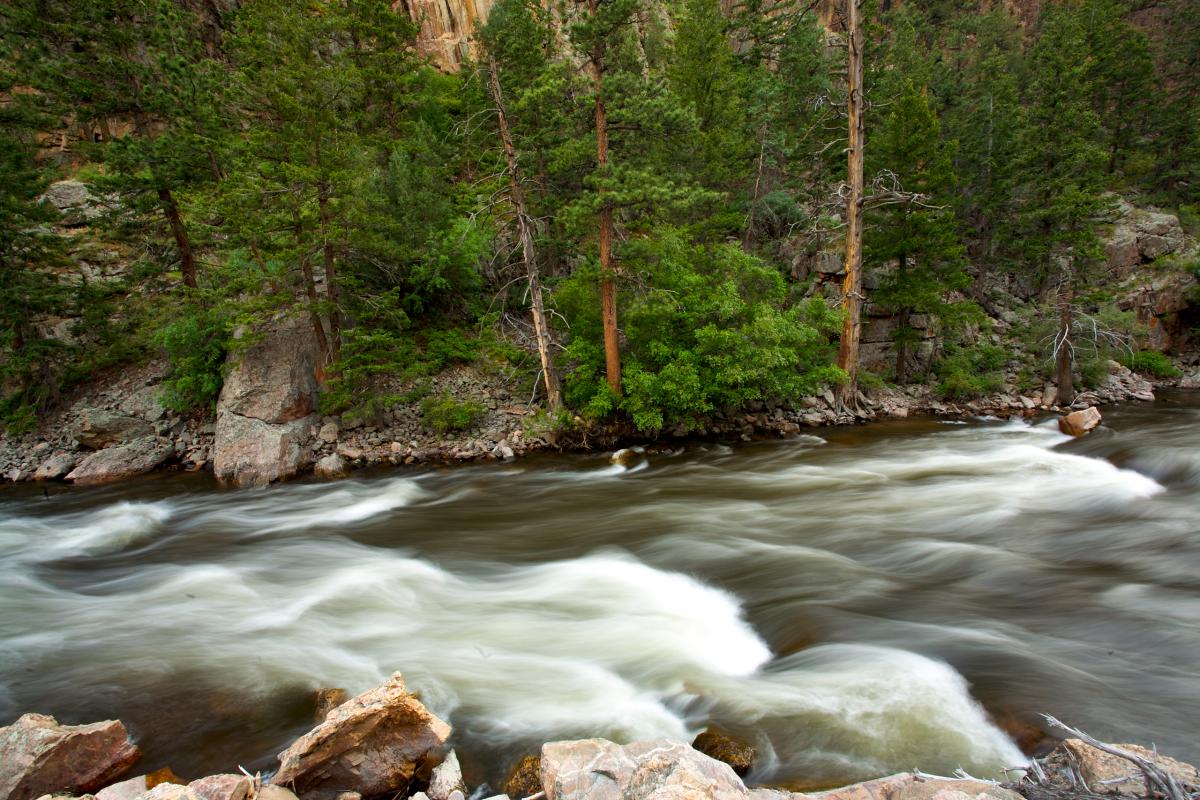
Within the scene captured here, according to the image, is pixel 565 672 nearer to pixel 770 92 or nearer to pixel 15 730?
pixel 15 730

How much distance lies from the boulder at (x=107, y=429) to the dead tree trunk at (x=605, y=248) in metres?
10.9

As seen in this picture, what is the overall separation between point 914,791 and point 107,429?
664 inches

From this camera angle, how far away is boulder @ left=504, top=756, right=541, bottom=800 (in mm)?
3789

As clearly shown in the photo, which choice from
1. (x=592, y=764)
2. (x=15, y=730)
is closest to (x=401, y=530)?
(x=15, y=730)

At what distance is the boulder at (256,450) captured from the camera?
40.0 feet

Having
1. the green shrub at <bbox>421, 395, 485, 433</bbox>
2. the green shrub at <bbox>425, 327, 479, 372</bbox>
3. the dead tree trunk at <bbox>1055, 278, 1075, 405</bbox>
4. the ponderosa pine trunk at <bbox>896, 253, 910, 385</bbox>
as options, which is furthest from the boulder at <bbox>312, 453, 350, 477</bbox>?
the dead tree trunk at <bbox>1055, 278, 1075, 405</bbox>

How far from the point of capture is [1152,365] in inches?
701

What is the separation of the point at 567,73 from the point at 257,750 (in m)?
11.2

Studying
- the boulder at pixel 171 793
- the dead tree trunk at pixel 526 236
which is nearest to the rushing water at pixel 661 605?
the boulder at pixel 171 793

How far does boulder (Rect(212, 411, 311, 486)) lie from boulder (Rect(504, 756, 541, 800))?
1027 cm

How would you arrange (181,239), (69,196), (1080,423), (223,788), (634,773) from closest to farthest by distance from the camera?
1. (634,773)
2. (223,788)
3. (1080,423)
4. (181,239)
5. (69,196)

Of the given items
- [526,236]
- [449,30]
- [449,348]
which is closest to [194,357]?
[449,348]

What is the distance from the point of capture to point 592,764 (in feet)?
11.1

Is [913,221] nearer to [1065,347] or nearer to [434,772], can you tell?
[1065,347]
